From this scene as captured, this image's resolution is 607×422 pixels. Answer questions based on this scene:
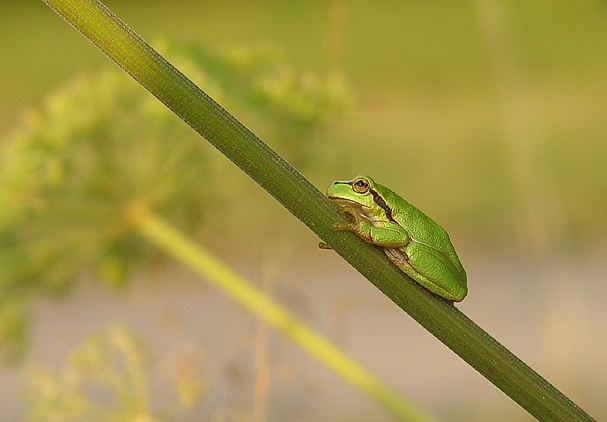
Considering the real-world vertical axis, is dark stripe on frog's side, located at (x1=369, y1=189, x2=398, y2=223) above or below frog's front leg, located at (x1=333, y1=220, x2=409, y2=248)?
above

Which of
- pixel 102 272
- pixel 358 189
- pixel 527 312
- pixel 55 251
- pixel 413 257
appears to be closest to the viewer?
pixel 413 257

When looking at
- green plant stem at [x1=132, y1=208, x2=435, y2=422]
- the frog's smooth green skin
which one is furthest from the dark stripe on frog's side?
green plant stem at [x1=132, y1=208, x2=435, y2=422]

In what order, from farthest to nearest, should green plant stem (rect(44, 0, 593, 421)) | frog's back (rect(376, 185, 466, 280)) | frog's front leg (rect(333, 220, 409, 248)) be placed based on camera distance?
frog's back (rect(376, 185, 466, 280)), frog's front leg (rect(333, 220, 409, 248)), green plant stem (rect(44, 0, 593, 421))

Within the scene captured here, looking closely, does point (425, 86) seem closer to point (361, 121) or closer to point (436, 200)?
point (436, 200)

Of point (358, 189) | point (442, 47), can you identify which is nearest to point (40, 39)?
point (442, 47)

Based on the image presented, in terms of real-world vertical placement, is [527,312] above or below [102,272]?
above

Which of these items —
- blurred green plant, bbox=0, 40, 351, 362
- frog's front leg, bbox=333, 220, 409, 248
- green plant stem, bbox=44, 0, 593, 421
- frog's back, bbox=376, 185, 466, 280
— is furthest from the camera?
blurred green plant, bbox=0, 40, 351, 362

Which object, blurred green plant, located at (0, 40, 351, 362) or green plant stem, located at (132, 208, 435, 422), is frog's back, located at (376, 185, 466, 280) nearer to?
green plant stem, located at (132, 208, 435, 422)

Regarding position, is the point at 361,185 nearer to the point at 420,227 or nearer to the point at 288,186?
the point at 420,227
